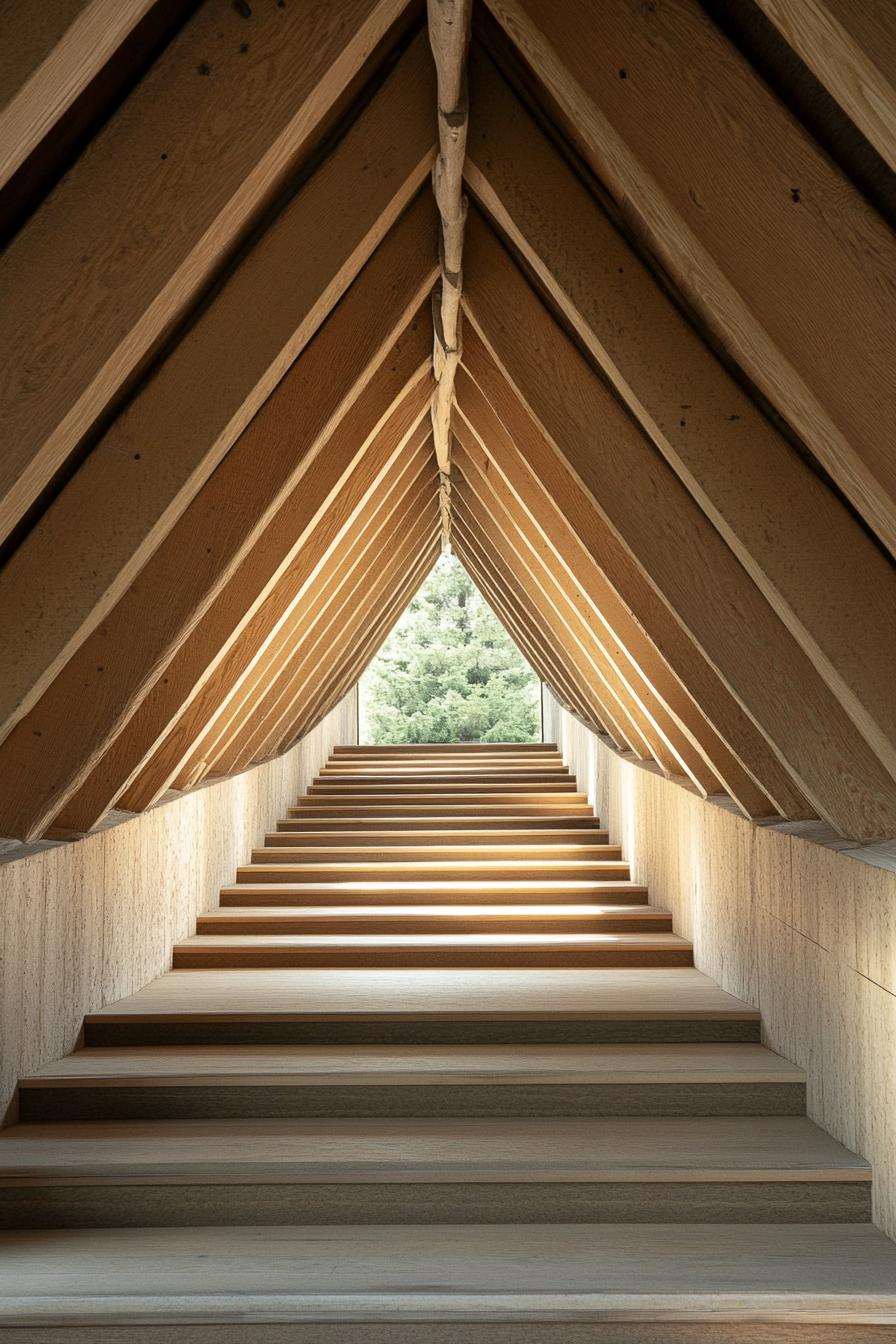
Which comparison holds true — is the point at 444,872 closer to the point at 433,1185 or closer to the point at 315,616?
the point at 315,616

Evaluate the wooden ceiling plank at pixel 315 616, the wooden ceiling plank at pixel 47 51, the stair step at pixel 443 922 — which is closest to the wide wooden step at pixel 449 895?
the stair step at pixel 443 922

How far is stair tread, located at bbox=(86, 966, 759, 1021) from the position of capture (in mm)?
4406

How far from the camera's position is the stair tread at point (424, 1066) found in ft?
12.9

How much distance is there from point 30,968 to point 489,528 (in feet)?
11.0

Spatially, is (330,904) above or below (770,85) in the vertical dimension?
below

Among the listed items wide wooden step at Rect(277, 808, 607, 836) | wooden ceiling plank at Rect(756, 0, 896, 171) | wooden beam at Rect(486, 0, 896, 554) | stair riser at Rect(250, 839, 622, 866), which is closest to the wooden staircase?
stair riser at Rect(250, 839, 622, 866)

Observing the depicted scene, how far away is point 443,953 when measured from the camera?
17.5ft

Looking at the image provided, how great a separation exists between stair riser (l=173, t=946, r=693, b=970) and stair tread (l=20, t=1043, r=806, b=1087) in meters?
0.99

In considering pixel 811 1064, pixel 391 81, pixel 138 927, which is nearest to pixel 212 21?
pixel 391 81

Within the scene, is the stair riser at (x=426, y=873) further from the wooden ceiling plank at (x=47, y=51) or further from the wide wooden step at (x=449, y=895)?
the wooden ceiling plank at (x=47, y=51)

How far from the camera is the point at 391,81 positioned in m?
2.42

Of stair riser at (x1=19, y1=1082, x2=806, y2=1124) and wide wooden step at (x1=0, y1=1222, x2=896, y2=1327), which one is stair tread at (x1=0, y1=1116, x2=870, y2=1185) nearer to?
stair riser at (x1=19, y1=1082, x2=806, y2=1124)

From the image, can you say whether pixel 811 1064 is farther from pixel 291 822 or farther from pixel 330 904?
pixel 291 822

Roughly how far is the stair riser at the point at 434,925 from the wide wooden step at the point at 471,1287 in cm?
248
